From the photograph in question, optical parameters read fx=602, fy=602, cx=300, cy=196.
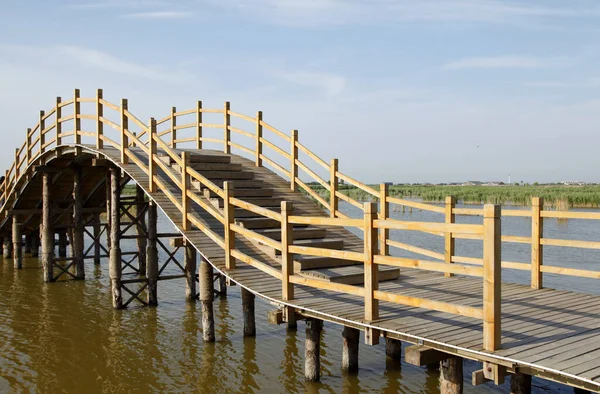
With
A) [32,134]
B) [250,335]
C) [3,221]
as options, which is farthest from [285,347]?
[3,221]

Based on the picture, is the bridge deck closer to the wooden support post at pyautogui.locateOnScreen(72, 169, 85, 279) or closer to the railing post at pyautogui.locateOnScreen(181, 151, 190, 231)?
the railing post at pyautogui.locateOnScreen(181, 151, 190, 231)

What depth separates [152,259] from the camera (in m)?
14.9

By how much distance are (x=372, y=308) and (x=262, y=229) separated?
5.46m

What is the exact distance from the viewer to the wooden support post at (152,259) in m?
14.9

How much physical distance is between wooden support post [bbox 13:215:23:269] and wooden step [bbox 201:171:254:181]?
10.8 m

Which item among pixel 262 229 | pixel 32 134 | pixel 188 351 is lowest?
pixel 188 351

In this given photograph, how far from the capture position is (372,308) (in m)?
7.41

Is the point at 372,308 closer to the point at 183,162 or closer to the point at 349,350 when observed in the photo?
the point at 349,350

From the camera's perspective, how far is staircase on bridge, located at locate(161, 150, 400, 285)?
996cm

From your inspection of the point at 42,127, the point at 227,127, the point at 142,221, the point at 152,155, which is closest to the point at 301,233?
the point at 152,155

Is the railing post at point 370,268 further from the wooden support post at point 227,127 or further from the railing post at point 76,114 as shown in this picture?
the railing post at point 76,114

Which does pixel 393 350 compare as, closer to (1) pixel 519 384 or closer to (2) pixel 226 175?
(1) pixel 519 384

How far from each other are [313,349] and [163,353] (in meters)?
3.87

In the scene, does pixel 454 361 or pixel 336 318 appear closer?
pixel 454 361
